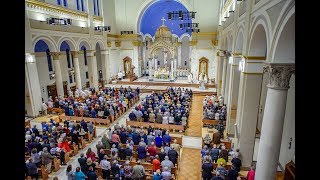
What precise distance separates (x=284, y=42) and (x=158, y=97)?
1284cm

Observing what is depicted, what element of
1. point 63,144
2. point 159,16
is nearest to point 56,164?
point 63,144

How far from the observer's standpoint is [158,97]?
1781 centimetres

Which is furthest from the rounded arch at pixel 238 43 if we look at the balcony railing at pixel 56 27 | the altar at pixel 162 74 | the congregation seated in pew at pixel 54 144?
the altar at pixel 162 74

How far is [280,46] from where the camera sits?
5.59 m

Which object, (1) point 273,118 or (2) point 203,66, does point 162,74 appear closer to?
(2) point 203,66

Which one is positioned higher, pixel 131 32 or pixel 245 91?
pixel 131 32

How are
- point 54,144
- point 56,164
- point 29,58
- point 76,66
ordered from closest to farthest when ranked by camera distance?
point 56,164, point 54,144, point 29,58, point 76,66

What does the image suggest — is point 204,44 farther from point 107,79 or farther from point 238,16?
point 238,16

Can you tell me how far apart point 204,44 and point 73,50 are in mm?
15449

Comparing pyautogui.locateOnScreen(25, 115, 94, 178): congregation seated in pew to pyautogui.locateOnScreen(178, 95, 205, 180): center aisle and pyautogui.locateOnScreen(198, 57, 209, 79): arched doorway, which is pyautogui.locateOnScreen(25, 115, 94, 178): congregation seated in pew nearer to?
pyautogui.locateOnScreen(178, 95, 205, 180): center aisle

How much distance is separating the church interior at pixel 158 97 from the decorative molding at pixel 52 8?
8cm

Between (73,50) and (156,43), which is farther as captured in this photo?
(156,43)
